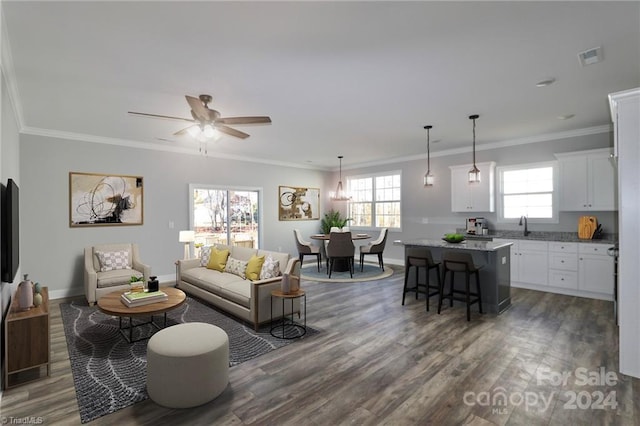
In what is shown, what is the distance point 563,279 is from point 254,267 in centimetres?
493

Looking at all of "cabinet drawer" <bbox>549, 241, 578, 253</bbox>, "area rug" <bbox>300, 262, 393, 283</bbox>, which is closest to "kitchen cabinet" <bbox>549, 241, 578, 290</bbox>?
"cabinet drawer" <bbox>549, 241, 578, 253</bbox>

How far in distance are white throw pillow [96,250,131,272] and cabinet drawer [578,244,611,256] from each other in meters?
7.32

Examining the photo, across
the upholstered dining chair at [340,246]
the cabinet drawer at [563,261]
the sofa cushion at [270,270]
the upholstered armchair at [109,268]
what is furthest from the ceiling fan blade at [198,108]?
the cabinet drawer at [563,261]

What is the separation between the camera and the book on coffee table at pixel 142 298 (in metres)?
3.33

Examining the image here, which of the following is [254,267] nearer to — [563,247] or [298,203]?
[298,203]

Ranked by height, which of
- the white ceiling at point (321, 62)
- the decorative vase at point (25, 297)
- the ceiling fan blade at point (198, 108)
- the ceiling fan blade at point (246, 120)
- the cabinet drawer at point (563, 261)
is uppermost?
the white ceiling at point (321, 62)

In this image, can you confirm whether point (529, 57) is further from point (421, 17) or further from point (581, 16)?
point (421, 17)

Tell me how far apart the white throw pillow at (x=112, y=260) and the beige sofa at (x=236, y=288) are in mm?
844

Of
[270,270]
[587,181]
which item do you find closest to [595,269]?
[587,181]

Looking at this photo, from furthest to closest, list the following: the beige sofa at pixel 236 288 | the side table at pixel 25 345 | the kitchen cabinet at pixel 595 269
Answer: the kitchen cabinet at pixel 595 269, the beige sofa at pixel 236 288, the side table at pixel 25 345

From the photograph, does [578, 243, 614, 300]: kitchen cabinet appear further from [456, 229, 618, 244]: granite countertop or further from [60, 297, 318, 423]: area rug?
[60, 297, 318, 423]: area rug

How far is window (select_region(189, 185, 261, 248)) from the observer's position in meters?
6.71

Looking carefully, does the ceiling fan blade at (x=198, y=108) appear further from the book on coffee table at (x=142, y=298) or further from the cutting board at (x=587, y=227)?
the cutting board at (x=587, y=227)

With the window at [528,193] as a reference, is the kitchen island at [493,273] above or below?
below
